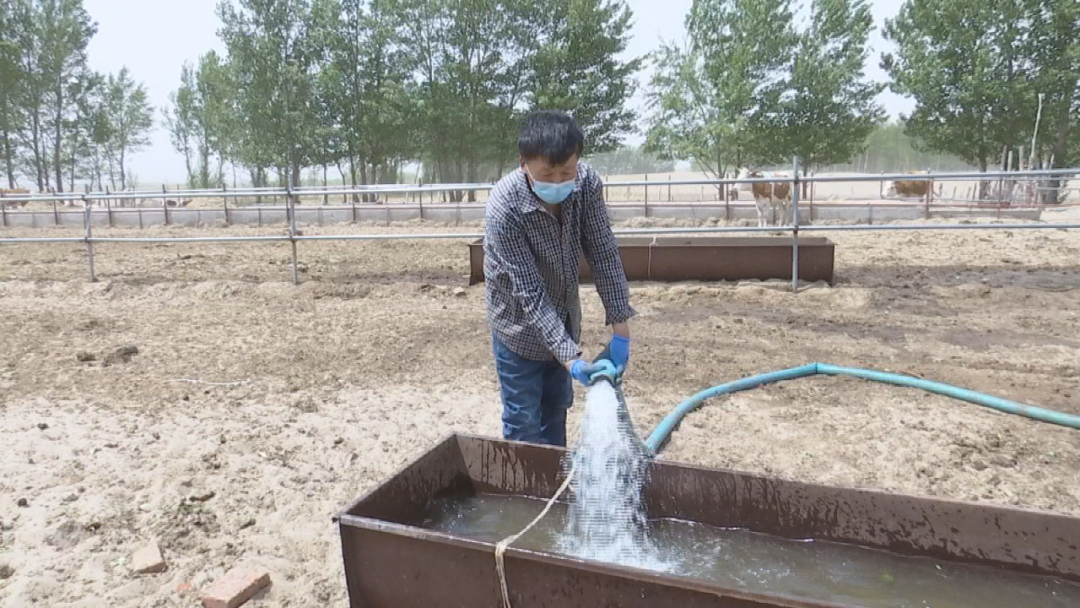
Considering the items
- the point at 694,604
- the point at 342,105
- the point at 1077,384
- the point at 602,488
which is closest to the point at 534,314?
the point at 602,488

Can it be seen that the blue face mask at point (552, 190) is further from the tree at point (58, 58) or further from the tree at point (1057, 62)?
the tree at point (58, 58)

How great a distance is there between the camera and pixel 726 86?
26.1m

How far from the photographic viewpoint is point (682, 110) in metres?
27.7

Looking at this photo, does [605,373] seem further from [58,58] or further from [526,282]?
[58,58]

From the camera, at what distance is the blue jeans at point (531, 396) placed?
2.32 metres

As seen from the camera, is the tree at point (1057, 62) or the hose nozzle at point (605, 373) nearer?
the hose nozzle at point (605, 373)

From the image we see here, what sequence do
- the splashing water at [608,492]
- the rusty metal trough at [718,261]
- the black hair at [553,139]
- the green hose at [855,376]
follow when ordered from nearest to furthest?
the black hair at [553,139] < the splashing water at [608,492] < the green hose at [855,376] < the rusty metal trough at [718,261]

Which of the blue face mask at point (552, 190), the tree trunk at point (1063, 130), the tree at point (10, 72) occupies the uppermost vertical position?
the tree at point (10, 72)

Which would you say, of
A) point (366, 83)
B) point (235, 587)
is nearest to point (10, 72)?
point (366, 83)

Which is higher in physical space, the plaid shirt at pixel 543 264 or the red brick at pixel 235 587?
the plaid shirt at pixel 543 264

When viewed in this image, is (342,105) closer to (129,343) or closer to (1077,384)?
(129,343)

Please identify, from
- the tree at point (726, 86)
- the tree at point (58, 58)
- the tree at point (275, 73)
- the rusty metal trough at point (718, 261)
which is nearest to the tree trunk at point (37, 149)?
the tree at point (58, 58)

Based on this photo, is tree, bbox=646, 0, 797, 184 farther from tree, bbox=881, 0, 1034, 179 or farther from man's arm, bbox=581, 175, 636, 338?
man's arm, bbox=581, 175, 636, 338

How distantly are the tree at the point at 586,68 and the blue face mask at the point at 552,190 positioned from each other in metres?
24.7
